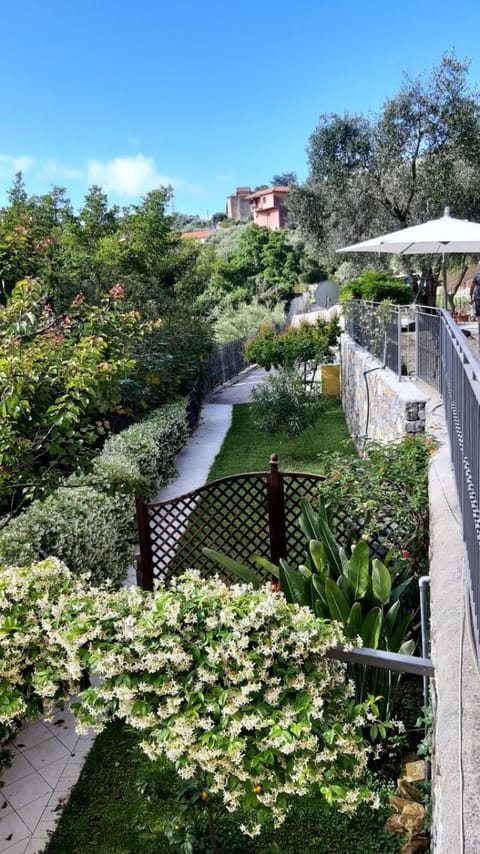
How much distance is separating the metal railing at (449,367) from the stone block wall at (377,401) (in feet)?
0.74

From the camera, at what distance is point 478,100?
15.3 m

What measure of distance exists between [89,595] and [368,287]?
47.5ft

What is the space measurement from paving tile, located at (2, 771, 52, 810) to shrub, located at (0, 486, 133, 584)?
1.42 metres

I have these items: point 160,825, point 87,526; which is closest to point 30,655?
point 160,825

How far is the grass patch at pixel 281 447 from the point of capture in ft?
34.3

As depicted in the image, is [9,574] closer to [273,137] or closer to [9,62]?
[9,62]

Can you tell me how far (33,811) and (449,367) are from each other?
168 inches

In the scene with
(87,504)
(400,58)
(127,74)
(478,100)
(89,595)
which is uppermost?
(127,74)

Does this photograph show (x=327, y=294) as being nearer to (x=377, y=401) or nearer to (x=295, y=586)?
(x=377, y=401)

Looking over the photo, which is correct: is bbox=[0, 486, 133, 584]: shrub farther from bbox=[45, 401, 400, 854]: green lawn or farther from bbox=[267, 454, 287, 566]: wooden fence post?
bbox=[267, 454, 287, 566]: wooden fence post

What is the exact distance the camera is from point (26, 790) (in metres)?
3.97

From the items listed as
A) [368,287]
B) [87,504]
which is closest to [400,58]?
[368,287]

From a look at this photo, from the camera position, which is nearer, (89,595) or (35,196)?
(89,595)

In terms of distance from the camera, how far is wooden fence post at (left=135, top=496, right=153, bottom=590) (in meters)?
5.90
